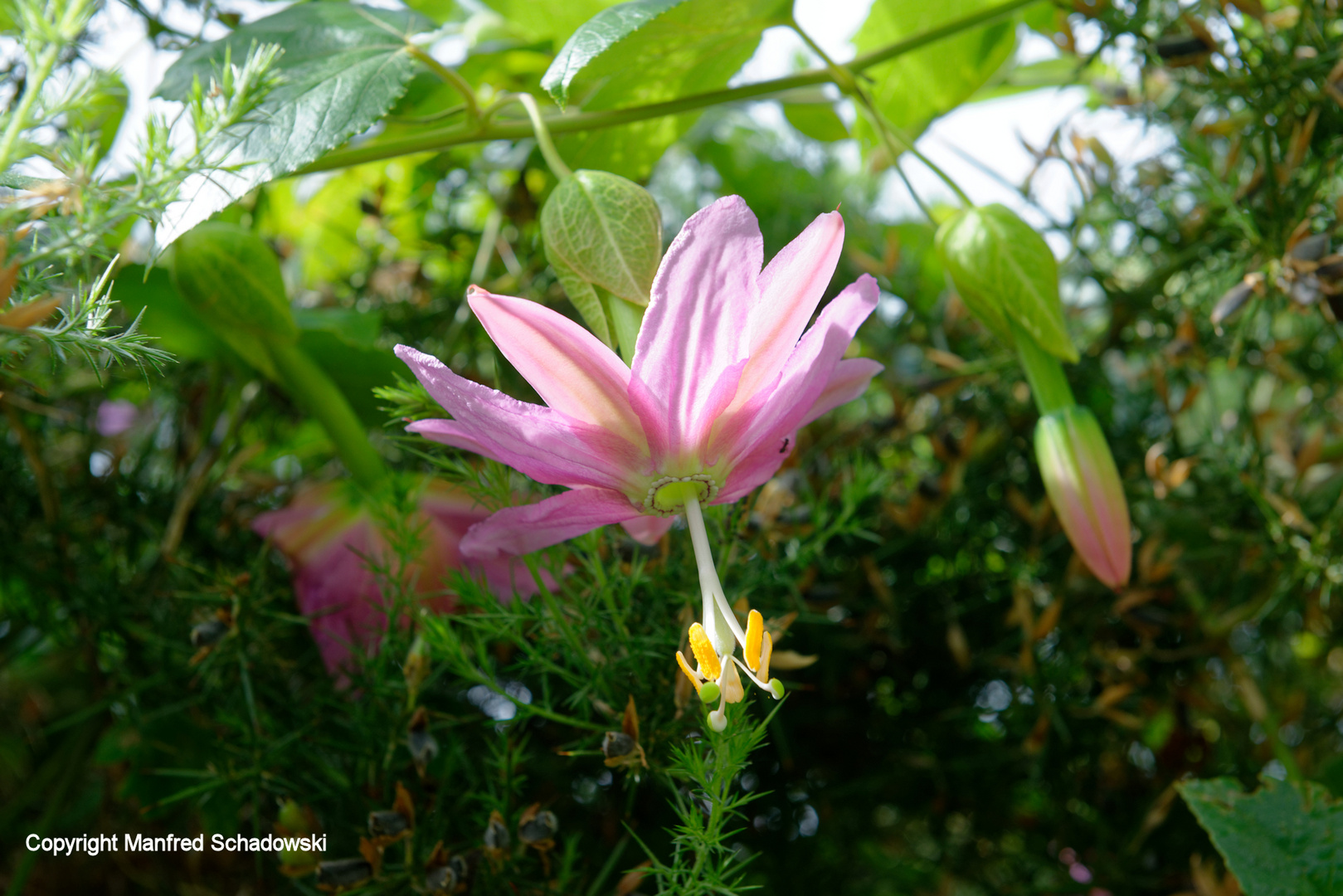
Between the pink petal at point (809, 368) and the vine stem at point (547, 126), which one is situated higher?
the vine stem at point (547, 126)

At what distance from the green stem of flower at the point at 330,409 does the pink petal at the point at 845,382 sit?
0.69 ft

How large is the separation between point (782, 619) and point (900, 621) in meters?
0.19

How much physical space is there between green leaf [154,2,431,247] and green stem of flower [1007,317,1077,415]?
29 centimetres

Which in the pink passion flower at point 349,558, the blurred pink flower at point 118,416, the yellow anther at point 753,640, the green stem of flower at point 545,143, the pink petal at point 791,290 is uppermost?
the green stem of flower at point 545,143

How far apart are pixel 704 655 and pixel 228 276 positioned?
27 centimetres

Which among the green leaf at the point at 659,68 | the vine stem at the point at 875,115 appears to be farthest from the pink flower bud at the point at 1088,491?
the green leaf at the point at 659,68

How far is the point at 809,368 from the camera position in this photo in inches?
11.1

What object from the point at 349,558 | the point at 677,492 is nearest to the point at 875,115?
the point at 677,492

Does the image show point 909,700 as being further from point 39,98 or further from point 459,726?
point 39,98

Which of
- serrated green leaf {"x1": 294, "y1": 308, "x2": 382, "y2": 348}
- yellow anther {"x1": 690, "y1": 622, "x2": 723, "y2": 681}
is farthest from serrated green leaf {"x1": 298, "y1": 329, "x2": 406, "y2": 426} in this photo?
yellow anther {"x1": 690, "y1": 622, "x2": 723, "y2": 681}

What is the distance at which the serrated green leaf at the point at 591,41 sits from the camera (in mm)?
325

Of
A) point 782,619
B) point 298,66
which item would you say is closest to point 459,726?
point 782,619

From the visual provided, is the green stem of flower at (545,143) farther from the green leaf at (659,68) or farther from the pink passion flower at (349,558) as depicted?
the pink passion flower at (349,558)

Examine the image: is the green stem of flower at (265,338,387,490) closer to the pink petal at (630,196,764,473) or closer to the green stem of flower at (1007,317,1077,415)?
the pink petal at (630,196,764,473)
